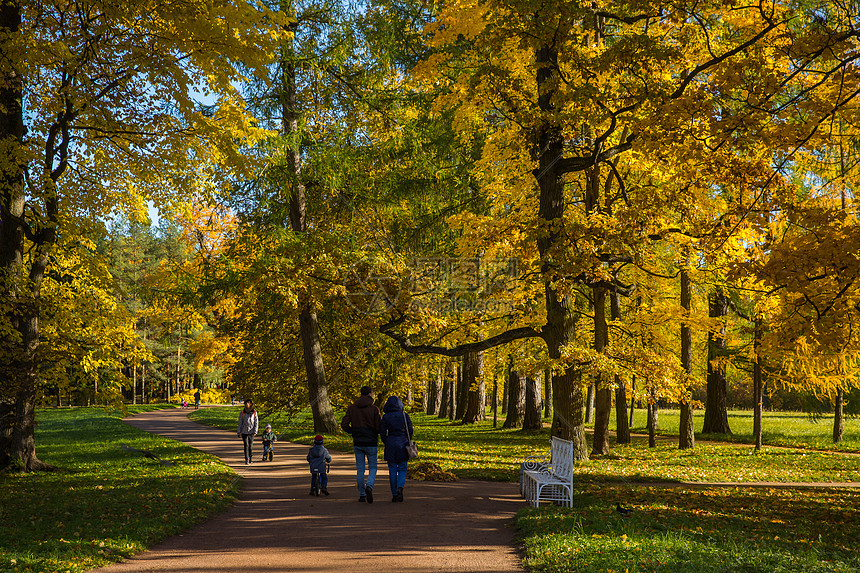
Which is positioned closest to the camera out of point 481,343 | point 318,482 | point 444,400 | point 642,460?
point 318,482

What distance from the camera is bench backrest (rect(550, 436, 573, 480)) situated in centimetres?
911

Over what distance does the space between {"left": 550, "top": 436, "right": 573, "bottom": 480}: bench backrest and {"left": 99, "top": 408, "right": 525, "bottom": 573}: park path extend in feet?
2.68

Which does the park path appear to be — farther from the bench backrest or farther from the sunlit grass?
the sunlit grass

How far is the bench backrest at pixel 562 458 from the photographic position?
9109mm

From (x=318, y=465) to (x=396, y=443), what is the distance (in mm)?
1534

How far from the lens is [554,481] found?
29.2ft

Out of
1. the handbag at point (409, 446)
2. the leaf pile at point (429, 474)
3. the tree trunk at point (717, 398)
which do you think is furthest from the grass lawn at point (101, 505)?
the tree trunk at point (717, 398)

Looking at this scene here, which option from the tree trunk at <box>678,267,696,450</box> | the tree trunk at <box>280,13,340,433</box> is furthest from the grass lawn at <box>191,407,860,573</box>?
the tree trunk at <box>280,13,340,433</box>

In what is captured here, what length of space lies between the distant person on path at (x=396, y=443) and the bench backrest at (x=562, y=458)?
7.72ft

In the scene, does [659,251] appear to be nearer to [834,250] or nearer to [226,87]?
[834,250]

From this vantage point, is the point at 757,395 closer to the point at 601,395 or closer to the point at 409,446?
the point at 601,395

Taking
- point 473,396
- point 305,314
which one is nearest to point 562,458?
point 305,314

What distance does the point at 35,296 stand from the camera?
39.5ft

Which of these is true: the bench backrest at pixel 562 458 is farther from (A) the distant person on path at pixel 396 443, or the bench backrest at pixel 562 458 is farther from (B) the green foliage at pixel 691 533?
(A) the distant person on path at pixel 396 443
